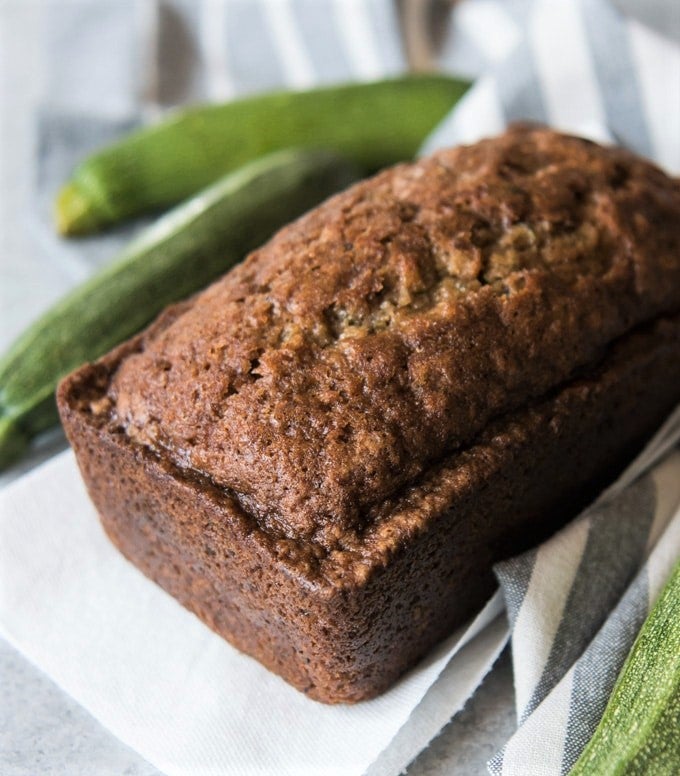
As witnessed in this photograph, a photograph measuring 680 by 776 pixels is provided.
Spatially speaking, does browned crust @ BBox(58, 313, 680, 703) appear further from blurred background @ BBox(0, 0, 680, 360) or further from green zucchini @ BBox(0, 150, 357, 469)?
blurred background @ BBox(0, 0, 680, 360)

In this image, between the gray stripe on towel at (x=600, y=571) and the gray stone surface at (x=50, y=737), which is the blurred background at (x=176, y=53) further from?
the gray stripe on towel at (x=600, y=571)

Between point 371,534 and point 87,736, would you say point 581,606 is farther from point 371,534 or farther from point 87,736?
point 87,736

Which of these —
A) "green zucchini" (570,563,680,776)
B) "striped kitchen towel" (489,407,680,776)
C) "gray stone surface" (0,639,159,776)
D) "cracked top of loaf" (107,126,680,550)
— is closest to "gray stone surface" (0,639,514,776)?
"gray stone surface" (0,639,159,776)

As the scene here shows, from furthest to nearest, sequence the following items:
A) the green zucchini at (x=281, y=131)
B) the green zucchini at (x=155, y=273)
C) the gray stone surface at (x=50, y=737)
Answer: the green zucchini at (x=281, y=131) < the green zucchini at (x=155, y=273) < the gray stone surface at (x=50, y=737)

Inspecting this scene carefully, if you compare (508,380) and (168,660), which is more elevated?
(508,380)

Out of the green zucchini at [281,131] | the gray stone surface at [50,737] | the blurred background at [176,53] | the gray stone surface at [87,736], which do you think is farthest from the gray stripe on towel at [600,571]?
the blurred background at [176,53]

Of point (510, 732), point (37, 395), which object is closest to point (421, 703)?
point (510, 732)

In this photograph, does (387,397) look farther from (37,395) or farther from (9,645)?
(37,395)
